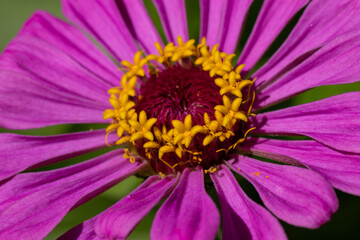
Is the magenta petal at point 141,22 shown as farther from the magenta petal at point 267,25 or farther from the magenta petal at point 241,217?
the magenta petal at point 241,217

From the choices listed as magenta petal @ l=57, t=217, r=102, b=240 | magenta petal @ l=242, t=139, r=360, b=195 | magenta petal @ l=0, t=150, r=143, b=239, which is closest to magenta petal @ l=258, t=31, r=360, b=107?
magenta petal @ l=242, t=139, r=360, b=195

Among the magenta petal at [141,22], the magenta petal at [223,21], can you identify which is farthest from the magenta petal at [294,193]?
the magenta petal at [141,22]

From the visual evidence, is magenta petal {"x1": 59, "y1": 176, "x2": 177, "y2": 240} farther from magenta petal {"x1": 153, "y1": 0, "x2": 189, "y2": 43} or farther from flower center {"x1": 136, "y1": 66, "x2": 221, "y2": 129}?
magenta petal {"x1": 153, "y1": 0, "x2": 189, "y2": 43}

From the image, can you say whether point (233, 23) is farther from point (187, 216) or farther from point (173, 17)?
point (187, 216)

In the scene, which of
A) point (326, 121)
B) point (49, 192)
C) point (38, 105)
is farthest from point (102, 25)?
point (326, 121)

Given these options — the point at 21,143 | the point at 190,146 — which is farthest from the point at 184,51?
the point at 21,143

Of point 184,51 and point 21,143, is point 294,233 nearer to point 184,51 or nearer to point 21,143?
point 184,51
